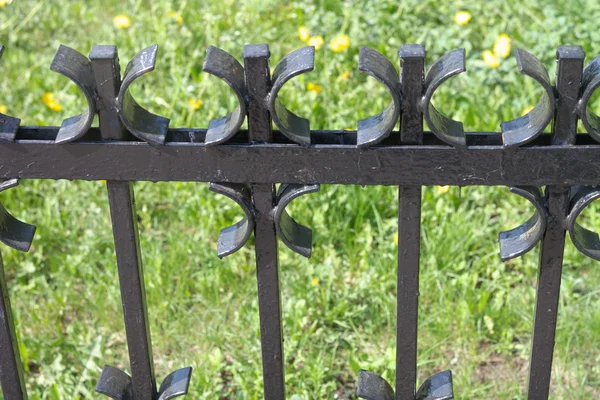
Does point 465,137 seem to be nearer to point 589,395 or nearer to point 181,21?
point 589,395

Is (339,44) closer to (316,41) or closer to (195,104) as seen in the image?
(316,41)

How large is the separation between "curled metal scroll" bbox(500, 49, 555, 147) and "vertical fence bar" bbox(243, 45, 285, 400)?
0.42 metres

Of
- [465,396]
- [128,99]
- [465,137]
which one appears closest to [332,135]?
[465,137]

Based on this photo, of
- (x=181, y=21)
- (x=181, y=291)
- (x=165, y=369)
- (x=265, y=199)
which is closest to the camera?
(x=265, y=199)

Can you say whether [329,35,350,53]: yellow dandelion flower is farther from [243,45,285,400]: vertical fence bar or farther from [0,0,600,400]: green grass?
[243,45,285,400]: vertical fence bar

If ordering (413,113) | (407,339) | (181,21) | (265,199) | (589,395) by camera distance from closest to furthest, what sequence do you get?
(413,113) < (265,199) < (407,339) < (589,395) < (181,21)

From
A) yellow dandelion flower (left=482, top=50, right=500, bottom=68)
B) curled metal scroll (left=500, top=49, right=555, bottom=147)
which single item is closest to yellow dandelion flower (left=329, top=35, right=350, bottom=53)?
yellow dandelion flower (left=482, top=50, right=500, bottom=68)

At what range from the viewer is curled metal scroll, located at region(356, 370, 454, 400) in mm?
1812

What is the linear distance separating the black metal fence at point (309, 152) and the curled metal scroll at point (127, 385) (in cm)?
27

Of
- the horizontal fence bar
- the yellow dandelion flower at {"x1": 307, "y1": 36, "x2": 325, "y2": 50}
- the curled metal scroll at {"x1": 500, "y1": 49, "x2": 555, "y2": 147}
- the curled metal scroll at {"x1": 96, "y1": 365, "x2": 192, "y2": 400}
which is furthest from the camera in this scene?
the yellow dandelion flower at {"x1": 307, "y1": 36, "x2": 325, "y2": 50}

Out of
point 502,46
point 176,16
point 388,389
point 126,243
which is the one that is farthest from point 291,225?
point 176,16

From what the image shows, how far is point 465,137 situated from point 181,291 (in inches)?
59.5

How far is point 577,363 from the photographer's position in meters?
2.53

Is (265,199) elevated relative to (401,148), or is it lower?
lower
